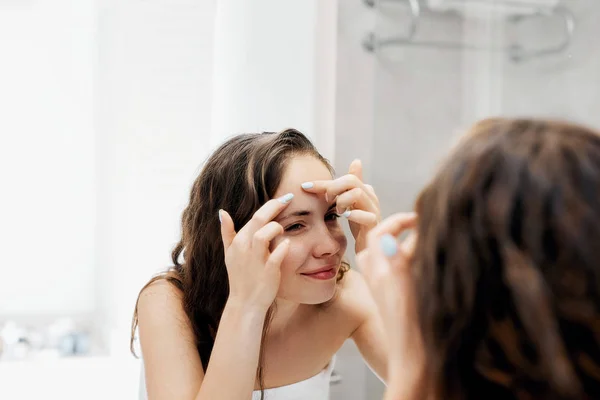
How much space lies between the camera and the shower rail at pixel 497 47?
1374 millimetres

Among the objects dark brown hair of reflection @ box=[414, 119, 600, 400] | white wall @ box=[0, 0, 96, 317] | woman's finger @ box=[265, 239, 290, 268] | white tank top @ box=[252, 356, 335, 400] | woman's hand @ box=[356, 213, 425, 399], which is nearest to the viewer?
dark brown hair of reflection @ box=[414, 119, 600, 400]

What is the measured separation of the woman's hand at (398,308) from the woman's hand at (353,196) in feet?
1.24

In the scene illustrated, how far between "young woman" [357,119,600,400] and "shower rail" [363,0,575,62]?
3.14 feet

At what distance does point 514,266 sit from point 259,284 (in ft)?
1.69

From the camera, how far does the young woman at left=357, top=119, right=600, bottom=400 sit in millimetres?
463

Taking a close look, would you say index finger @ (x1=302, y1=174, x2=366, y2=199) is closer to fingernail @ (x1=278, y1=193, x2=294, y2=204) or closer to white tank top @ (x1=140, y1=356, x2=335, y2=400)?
fingernail @ (x1=278, y1=193, x2=294, y2=204)

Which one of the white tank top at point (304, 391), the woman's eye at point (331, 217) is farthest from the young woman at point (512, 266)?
the white tank top at point (304, 391)

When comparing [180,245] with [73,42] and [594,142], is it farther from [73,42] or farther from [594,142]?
[73,42]

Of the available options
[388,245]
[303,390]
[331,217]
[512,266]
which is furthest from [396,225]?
[303,390]

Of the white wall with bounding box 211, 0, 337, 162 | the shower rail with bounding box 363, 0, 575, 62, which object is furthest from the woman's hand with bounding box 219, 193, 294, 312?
the shower rail with bounding box 363, 0, 575, 62

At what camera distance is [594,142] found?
499 millimetres

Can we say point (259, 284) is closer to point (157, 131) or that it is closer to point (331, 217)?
point (331, 217)

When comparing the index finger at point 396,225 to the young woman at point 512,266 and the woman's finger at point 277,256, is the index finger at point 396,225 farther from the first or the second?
the woman's finger at point 277,256

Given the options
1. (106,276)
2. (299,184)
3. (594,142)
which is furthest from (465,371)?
(106,276)
